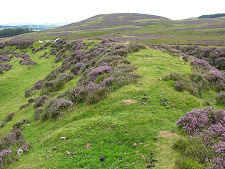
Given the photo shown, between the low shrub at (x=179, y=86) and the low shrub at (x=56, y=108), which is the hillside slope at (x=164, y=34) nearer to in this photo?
the low shrub at (x=179, y=86)

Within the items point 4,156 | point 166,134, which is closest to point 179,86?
A: point 166,134

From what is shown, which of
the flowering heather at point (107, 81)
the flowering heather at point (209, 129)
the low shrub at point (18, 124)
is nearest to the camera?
the flowering heather at point (209, 129)

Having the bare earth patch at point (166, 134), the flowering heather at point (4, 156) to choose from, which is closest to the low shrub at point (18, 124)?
the flowering heather at point (4, 156)

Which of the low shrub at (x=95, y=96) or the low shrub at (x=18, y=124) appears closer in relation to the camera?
the low shrub at (x=95, y=96)

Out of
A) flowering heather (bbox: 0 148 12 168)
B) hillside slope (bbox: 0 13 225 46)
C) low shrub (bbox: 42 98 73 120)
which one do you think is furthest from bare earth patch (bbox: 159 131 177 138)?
hillside slope (bbox: 0 13 225 46)

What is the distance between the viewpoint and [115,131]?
29.6ft

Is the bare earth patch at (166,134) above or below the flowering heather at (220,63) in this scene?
below

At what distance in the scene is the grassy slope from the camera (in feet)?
24.0

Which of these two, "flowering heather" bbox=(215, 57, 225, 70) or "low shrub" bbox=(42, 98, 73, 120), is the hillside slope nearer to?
"flowering heather" bbox=(215, 57, 225, 70)

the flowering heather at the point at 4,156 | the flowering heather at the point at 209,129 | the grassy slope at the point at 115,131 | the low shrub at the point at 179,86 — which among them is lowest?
the flowering heather at the point at 4,156

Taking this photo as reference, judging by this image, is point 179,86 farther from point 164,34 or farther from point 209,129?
point 164,34

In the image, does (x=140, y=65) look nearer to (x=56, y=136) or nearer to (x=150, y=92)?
(x=150, y=92)

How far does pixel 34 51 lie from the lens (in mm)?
58031

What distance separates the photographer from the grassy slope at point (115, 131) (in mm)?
7309
